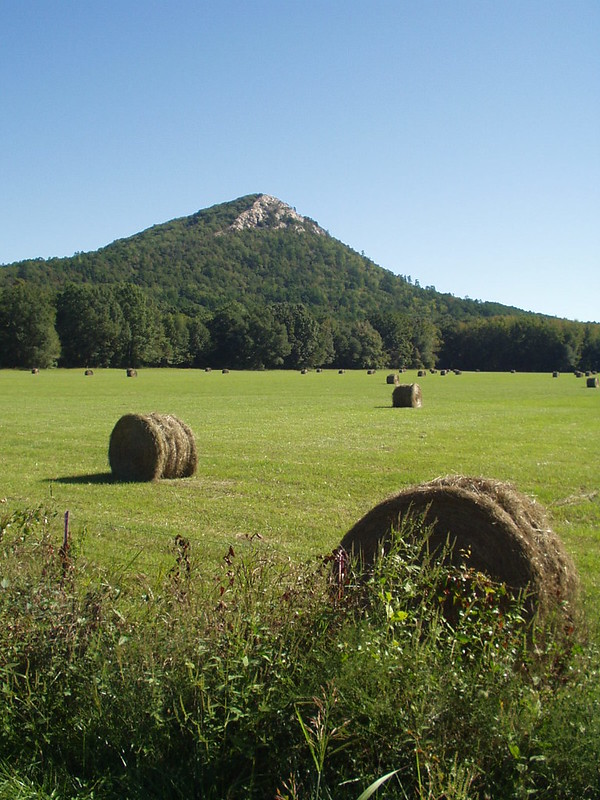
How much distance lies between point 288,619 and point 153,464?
37.4ft

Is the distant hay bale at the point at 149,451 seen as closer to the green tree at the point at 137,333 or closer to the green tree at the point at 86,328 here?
the green tree at the point at 86,328

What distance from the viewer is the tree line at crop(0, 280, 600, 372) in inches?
3748

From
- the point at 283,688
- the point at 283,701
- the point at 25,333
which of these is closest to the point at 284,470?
the point at 283,688

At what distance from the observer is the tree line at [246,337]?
9519 cm

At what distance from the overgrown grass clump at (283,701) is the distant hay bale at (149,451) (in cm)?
1074

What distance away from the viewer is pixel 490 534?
20.1 ft

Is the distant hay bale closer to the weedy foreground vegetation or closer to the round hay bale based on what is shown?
the weedy foreground vegetation

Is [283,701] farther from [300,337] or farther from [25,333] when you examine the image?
[300,337]

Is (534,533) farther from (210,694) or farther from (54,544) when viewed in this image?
(54,544)

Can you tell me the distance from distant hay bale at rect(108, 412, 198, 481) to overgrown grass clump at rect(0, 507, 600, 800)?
10745mm

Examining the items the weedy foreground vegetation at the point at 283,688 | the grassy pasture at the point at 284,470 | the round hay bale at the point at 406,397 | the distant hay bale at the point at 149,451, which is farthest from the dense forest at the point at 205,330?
the weedy foreground vegetation at the point at 283,688

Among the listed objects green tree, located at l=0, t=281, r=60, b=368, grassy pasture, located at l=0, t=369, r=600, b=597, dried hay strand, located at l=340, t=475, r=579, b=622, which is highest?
green tree, located at l=0, t=281, r=60, b=368

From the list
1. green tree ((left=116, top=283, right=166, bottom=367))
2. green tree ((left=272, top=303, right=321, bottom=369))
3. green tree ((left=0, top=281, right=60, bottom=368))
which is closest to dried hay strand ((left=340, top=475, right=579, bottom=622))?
green tree ((left=0, top=281, right=60, bottom=368))

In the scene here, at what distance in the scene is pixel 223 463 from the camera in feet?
57.8
